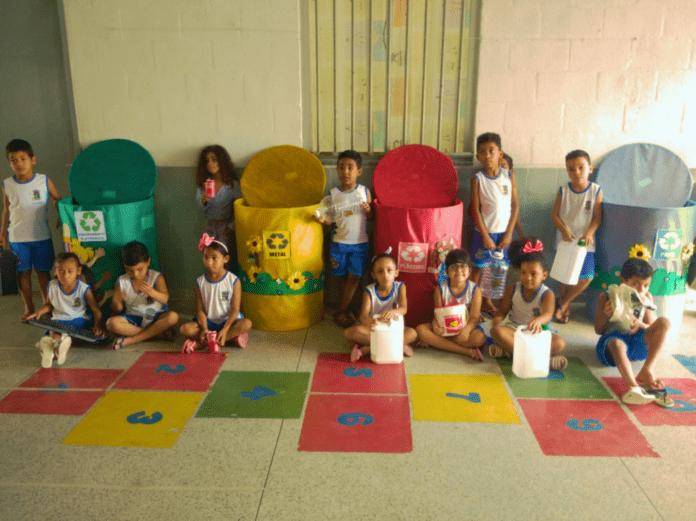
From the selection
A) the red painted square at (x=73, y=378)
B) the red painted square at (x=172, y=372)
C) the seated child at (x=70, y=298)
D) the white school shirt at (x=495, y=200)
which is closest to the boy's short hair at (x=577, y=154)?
the white school shirt at (x=495, y=200)

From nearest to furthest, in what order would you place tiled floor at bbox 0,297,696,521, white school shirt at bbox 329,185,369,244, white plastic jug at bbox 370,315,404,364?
tiled floor at bbox 0,297,696,521
white plastic jug at bbox 370,315,404,364
white school shirt at bbox 329,185,369,244

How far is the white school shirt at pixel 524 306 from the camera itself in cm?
356

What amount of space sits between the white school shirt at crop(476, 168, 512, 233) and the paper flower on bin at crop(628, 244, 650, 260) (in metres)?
0.88

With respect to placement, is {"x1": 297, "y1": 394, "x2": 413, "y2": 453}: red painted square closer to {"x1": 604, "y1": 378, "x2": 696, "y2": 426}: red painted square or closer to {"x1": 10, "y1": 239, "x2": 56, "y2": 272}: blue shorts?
{"x1": 604, "y1": 378, "x2": 696, "y2": 426}: red painted square

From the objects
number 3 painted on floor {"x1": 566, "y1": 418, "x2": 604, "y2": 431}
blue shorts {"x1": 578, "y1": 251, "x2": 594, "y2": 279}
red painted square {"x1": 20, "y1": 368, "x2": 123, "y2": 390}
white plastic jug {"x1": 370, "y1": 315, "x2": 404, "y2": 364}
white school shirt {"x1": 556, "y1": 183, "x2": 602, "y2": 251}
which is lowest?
red painted square {"x1": 20, "y1": 368, "x2": 123, "y2": 390}

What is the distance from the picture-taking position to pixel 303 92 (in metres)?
4.43

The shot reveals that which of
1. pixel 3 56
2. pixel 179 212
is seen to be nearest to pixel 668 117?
pixel 179 212

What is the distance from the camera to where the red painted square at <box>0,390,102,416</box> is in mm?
2971

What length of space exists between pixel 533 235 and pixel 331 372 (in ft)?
7.13

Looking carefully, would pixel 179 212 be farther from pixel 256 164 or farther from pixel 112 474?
pixel 112 474

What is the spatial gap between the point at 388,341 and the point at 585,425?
1.19m

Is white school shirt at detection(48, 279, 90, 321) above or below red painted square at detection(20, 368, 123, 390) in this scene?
above

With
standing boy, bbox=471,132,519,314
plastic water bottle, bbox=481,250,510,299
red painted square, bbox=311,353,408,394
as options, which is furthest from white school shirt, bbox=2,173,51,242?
plastic water bottle, bbox=481,250,510,299

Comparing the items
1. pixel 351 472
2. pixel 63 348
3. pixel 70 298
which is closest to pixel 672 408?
pixel 351 472
